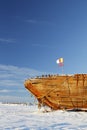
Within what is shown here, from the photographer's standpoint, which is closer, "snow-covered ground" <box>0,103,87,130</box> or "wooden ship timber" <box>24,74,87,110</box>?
"snow-covered ground" <box>0,103,87,130</box>

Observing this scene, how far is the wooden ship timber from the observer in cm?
2423

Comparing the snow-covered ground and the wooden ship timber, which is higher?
the wooden ship timber

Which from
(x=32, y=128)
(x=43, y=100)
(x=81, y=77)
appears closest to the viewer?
(x=32, y=128)

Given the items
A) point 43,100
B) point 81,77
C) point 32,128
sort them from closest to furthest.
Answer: point 32,128, point 81,77, point 43,100

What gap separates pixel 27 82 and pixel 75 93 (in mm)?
4713

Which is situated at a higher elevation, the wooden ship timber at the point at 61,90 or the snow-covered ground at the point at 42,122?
the wooden ship timber at the point at 61,90

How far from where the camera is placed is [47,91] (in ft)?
83.0

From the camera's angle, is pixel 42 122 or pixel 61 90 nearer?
pixel 42 122

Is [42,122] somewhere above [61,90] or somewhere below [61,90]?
below

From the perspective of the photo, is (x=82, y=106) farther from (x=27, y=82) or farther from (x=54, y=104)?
(x=27, y=82)

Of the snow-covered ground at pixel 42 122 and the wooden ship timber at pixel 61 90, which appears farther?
the wooden ship timber at pixel 61 90

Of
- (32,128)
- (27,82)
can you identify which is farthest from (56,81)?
(32,128)

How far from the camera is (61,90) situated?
2475 cm

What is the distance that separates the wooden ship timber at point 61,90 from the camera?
24.2 metres
